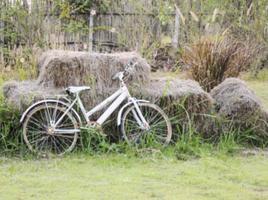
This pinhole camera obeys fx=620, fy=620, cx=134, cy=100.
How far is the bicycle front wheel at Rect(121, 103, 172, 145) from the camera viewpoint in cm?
697

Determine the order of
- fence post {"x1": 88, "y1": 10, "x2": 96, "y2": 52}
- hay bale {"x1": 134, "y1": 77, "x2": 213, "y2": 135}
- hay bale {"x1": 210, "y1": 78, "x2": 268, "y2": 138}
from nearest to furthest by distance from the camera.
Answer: hay bale {"x1": 134, "y1": 77, "x2": 213, "y2": 135} → hay bale {"x1": 210, "y1": 78, "x2": 268, "y2": 138} → fence post {"x1": 88, "y1": 10, "x2": 96, "y2": 52}

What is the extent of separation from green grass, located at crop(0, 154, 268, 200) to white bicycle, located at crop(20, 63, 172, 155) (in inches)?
11.6

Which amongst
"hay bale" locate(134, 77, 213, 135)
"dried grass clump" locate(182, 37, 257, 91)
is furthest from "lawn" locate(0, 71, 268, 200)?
"dried grass clump" locate(182, 37, 257, 91)

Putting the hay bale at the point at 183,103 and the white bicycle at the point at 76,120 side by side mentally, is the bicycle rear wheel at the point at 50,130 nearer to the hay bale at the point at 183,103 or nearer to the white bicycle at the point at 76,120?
the white bicycle at the point at 76,120

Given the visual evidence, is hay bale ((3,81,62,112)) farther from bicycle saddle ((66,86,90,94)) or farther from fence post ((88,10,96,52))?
fence post ((88,10,96,52))

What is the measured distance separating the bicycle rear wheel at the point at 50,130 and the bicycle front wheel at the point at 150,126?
594 millimetres

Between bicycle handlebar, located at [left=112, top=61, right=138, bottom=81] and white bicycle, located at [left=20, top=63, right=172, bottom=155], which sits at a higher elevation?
bicycle handlebar, located at [left=112, top=61, right=138, bottom=81]

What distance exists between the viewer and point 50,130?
266 inches

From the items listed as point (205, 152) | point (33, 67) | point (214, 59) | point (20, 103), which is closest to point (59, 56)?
point (20, 103)

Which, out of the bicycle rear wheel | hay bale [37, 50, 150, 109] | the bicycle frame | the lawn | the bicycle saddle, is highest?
hay bale [37, 50, 150, 109]

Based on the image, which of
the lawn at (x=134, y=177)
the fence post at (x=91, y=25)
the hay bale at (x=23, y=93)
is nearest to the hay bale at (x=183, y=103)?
the lawn at (x=134, y=177)

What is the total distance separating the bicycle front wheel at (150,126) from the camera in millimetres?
6973

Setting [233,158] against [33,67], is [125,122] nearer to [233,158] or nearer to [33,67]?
[233,158]

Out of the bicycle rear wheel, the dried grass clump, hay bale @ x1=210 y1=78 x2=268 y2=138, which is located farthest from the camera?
the dried grass clump
